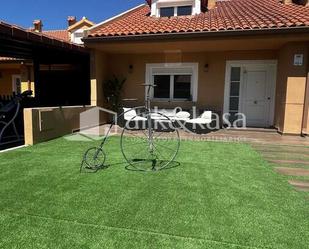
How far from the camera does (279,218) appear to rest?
10.1ft

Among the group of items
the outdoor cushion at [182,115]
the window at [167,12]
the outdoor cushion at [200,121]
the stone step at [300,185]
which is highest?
the window at [167,12]

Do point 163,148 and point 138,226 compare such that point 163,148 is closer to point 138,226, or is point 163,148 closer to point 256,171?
point 256,171

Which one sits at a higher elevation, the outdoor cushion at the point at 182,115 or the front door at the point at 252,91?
the front door at the point at 252,91

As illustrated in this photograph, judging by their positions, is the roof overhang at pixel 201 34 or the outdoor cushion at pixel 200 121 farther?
the outdoor cushion at pixel 200 121

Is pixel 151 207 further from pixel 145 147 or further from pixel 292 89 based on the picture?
pixel 292 89

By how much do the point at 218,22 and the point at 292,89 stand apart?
128 inches

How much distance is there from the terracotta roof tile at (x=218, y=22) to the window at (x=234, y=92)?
1.93m

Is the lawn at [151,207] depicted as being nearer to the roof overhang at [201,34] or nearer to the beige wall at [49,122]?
the beige wall at [49,122]

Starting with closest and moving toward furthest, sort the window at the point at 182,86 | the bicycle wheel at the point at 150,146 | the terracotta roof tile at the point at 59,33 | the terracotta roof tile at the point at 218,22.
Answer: the bicycle wheel at the point at 150,146 < the terracotta roof tile at the point at 218,22 < the window at the point at 182,86 < the terracotta roof tile at the point at 59,33

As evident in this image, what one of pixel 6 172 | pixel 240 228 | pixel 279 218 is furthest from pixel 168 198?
pixel 6 172

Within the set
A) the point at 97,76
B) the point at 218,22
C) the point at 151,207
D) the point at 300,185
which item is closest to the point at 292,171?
the point at 300,185

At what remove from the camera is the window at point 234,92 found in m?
10.1

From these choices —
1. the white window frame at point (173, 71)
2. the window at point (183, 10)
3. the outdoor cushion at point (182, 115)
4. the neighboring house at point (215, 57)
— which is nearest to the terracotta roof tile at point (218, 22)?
the neighboring house at point (215, 57)

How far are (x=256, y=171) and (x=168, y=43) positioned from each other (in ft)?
17.8
